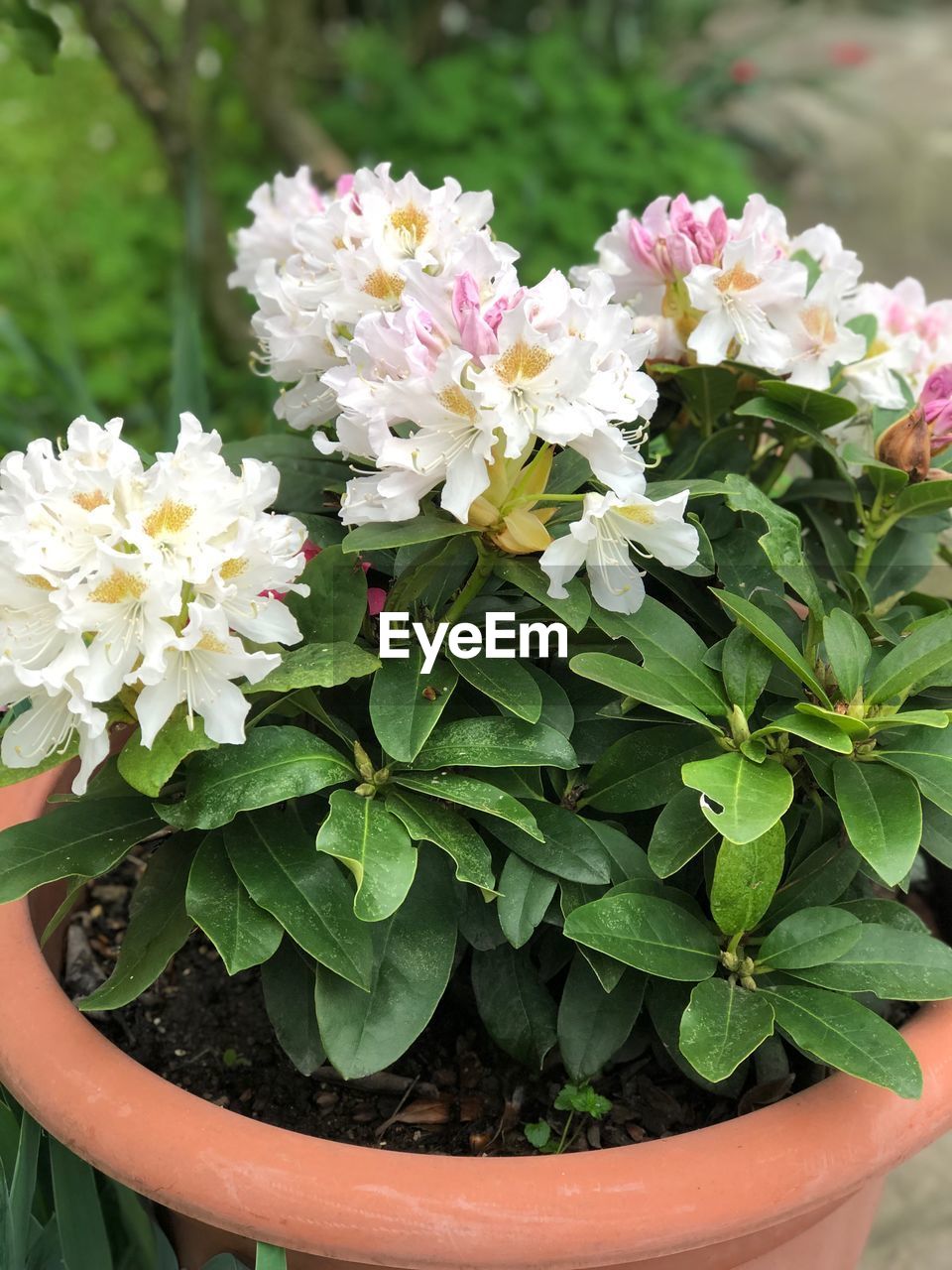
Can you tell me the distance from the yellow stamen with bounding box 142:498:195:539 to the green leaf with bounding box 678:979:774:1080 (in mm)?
442

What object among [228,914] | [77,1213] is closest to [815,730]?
[228,914]

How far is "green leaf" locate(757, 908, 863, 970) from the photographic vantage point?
34.4 inches

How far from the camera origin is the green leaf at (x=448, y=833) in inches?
33.4

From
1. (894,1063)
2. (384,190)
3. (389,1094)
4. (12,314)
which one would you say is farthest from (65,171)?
(894,1063)

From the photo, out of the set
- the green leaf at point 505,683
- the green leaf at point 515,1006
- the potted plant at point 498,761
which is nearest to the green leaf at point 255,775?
the potted plant at point 498,761

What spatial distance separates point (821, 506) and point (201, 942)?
0.69 metres

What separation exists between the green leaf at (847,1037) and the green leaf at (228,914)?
1.10ft

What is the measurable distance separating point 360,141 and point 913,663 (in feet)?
9.78

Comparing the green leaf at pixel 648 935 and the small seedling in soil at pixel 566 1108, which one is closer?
the green leaf at pixel 648 935

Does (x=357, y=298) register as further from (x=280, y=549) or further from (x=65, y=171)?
(x=65, y=171)

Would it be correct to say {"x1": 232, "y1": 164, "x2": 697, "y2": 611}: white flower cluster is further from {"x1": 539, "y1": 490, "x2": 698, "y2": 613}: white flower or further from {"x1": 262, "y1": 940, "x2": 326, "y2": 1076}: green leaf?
{"x1": 262, "y1": 940, "x2": 326, "y2": 1076}: green leaf

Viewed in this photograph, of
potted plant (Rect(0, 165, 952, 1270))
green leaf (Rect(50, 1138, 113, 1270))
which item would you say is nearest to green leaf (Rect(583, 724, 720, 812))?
potted plant (Rect(0, 165, 952, 1270))

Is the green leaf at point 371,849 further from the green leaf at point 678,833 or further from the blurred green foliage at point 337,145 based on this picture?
the blurred green foliage at point 337,145

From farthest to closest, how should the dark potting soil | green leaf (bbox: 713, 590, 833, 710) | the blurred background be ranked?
the blurred background → the dark potting soil → green leaf (bbox: 713, 590, 833, 710)
